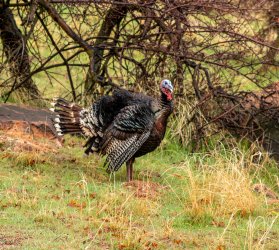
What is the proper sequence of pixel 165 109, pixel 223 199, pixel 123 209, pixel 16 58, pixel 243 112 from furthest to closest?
1. pixel 16 58
2. pixel 243 112
3. pixel 165 109
4. pixel 223 199
5. pixel 123 209

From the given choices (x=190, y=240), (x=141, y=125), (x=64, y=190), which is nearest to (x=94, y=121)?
(x=141, y=125)

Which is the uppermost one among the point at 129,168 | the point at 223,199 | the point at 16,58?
the point at 16,58

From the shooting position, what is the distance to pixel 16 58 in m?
12.4

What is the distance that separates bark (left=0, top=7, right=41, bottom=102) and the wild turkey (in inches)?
105

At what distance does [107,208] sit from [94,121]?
2158mm

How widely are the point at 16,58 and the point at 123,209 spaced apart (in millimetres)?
5531

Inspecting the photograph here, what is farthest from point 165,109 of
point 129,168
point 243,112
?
point 243,112

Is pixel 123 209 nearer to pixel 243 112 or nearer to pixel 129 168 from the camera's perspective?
pixel 129 168

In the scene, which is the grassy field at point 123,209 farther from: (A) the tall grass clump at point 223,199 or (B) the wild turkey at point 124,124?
(B) the wild turkey at point 124,124

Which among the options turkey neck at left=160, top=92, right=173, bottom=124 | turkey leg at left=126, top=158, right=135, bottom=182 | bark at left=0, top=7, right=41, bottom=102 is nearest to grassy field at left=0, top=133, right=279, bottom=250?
turkey leg at left=126, top=158, right=135, bottom=182

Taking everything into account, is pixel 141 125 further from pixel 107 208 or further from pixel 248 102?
pixel 248 102

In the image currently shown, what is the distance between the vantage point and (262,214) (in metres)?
7.88

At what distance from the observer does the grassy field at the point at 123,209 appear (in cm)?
657

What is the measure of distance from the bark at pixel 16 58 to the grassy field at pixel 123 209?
2.72m
